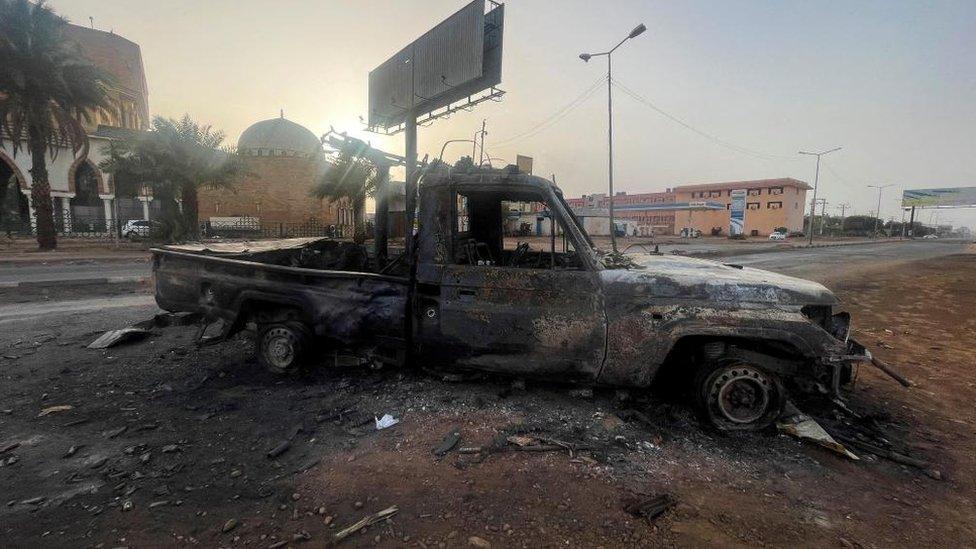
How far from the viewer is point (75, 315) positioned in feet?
23.9

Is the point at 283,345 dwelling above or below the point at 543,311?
below

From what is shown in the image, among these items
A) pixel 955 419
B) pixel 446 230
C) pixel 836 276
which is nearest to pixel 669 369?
pixel 446 230

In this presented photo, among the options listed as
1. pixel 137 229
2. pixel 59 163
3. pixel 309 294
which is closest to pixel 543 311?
pixel 309 294

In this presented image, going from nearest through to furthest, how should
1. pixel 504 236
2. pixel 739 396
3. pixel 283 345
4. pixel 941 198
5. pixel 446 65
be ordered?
pixel 739 396, pixel 283 345, pixel 504 236, pixel 446 65, pixel 941 198

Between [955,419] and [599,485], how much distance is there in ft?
12.0

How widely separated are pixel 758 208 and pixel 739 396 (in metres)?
82.8

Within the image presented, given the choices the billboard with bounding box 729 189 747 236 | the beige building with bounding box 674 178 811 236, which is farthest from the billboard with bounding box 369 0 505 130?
the billboard with bounding box 729 189 747 236

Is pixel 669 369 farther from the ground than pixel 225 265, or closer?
closer

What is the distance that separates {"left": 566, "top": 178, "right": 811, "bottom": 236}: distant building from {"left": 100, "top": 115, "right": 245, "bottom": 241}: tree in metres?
51.8

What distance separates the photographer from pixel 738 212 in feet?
238

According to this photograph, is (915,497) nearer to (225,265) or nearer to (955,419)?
(955,419)

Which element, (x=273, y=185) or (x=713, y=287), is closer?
(x=713, y=287)

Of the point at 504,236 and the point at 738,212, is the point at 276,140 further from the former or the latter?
the point at 738,212

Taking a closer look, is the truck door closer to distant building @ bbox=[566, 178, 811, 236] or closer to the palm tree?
the palm tree
